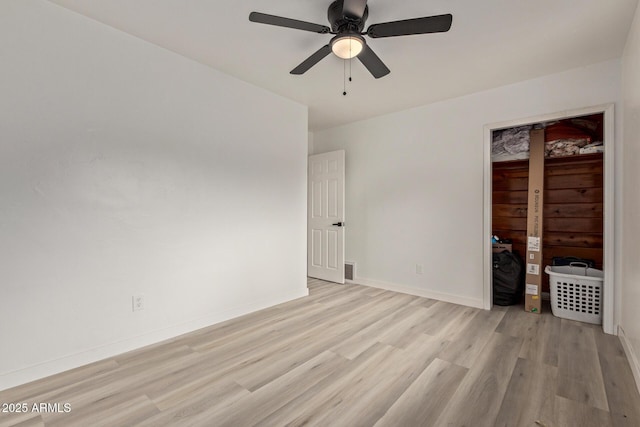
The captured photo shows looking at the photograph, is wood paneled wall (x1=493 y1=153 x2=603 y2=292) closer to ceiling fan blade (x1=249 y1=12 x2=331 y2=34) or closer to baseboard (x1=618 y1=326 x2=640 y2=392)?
baseboard (x1=618 y1=326 x2=640 y2=392)

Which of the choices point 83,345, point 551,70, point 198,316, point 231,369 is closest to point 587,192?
point 551,70

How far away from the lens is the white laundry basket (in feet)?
9.77

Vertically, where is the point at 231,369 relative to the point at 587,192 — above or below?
below

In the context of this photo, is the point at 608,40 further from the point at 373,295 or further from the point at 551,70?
the point at 373,295

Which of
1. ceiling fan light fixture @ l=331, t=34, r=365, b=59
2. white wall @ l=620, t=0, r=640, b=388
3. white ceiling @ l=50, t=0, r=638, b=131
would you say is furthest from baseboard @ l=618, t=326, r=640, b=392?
ceiling fan light fixture @ l=331, t=34, r=365, b=59

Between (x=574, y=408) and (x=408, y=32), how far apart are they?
7.96ft

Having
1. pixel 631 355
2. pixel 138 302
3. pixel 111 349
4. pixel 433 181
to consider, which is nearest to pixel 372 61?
pixel 433 181

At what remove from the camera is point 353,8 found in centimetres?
182

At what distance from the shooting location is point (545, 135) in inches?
137

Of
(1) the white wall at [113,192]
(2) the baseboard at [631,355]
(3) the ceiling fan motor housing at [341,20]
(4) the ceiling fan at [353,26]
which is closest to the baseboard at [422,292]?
(2) the baseboard at [631,355]

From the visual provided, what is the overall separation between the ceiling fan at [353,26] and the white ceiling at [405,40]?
0.19 metres

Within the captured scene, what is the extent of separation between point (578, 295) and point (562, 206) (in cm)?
117

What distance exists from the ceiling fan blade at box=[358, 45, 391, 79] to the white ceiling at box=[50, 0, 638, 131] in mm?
273

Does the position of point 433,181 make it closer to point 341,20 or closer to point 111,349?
point 341,20
